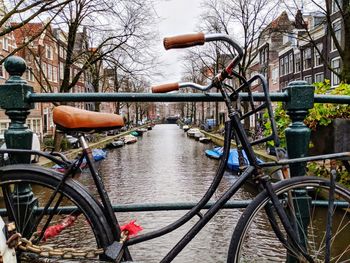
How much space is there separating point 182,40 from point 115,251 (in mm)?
881

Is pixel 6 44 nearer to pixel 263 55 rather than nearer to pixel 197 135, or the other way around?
pixel 197 135

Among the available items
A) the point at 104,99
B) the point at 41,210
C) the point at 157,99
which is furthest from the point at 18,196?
the point at 157,99

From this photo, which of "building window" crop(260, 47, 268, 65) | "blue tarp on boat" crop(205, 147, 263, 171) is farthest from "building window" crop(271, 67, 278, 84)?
"blue tarp on boat" crop(205, 147, 263, 171)

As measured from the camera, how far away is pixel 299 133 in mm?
1718

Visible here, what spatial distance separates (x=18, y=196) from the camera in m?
1.67

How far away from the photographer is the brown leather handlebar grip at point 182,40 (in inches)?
53.5

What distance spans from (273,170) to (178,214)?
270 inches

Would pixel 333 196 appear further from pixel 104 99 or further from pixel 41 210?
pixel 41 210

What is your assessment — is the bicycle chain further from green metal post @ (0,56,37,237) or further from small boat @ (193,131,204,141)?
small boat @ (193,131,204,141)

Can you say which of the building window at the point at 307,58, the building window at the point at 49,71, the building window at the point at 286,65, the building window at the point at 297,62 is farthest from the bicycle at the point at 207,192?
the building window at the point at 49,71

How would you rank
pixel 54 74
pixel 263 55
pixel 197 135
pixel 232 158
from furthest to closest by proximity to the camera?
pixel 263 55 → pixel 197 135 → pixel 54 74 → pixel 232 158

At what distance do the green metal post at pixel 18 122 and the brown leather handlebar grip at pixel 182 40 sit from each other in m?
0.75

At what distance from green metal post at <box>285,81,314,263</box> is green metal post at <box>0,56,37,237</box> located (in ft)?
4.07

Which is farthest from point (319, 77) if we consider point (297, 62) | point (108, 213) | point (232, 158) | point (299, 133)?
point (108, 213)
